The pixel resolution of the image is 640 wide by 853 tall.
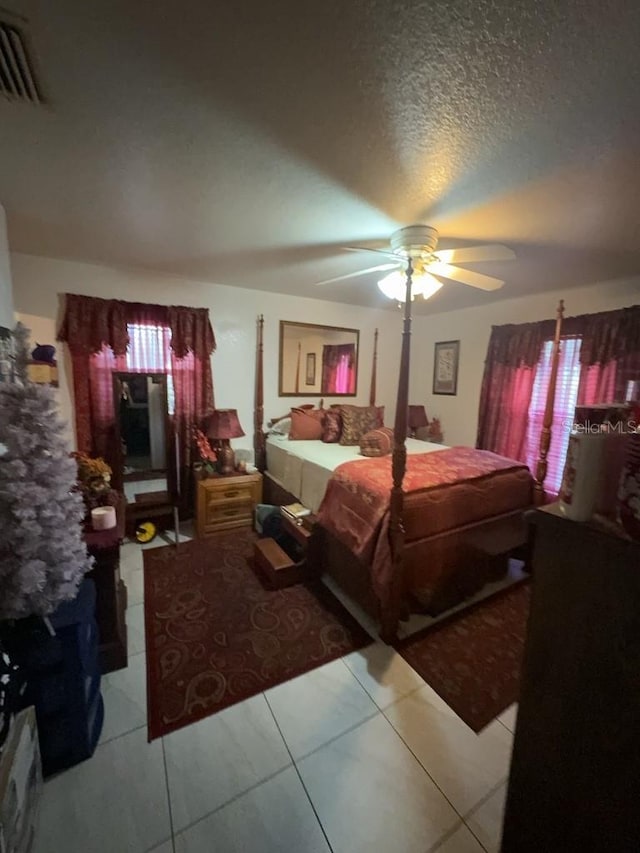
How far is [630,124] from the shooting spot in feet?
3.62

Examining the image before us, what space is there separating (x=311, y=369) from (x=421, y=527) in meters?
2.40

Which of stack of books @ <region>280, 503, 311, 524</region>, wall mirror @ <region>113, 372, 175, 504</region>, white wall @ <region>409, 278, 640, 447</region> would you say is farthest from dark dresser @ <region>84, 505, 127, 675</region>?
white wall @ <region>409, 278, 640, 447</region>

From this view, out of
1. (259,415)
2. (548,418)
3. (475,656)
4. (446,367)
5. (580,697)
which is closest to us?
(580,697)

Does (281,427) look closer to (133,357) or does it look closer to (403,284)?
(133,357)

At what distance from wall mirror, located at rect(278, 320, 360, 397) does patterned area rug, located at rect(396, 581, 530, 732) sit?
2.60 metres

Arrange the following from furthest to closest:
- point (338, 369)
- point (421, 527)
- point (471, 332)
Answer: point (338, 369), point (471, 332), point (421, 527)

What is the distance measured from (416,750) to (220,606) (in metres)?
1.28

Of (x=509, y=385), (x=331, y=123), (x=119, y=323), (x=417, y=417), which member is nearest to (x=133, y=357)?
(x=119, y=323)

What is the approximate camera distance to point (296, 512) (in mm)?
2625

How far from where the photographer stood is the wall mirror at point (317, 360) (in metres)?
3.71

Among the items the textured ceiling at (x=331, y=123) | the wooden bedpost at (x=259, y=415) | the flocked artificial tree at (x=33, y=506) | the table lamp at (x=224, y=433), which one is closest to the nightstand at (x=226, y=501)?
the table lamp at (x=224, y=433)

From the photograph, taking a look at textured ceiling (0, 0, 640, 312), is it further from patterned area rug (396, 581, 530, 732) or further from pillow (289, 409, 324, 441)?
patterned area rug (396, 581, 530, 732)

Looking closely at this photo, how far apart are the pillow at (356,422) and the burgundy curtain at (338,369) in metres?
0.55

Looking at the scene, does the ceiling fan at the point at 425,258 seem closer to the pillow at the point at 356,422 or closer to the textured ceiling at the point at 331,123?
the textured ceiling at the point at 331,123
